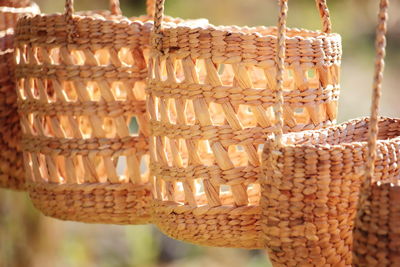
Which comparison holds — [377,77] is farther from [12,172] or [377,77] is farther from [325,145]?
[12,172]

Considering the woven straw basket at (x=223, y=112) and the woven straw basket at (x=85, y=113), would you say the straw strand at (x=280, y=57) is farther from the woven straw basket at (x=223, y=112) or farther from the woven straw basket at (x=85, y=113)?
the woven straw basket at (x=85, y=113)

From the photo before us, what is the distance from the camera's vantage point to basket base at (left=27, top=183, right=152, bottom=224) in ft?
3.29

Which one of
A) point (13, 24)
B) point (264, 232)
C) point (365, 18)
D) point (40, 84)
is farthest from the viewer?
point (365, 18)

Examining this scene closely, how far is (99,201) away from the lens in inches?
39.5

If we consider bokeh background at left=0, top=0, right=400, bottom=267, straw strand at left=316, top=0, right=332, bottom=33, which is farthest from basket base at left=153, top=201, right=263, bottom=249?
bokeh background at left=0, top=0, right=400, bottom=267

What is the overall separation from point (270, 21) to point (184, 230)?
285 cm

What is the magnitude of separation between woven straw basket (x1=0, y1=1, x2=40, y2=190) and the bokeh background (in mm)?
1202

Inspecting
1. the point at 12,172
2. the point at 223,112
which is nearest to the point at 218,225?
the point at 223,112

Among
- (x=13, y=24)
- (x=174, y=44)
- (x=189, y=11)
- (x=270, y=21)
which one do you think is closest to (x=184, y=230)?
(x=174, y=44)

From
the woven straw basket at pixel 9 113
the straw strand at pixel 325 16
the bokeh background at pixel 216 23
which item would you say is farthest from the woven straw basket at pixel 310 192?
the bokeh background at pixel 216 23

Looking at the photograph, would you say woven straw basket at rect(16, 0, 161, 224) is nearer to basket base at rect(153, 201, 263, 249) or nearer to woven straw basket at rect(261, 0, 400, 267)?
basket base at rect(153, 201, 263, 249)

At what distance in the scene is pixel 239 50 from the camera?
2.70 ft

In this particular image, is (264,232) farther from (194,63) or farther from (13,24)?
(13,24)

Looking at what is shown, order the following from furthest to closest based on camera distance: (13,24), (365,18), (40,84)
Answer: (365,18) → (13,24) → (40,84)
